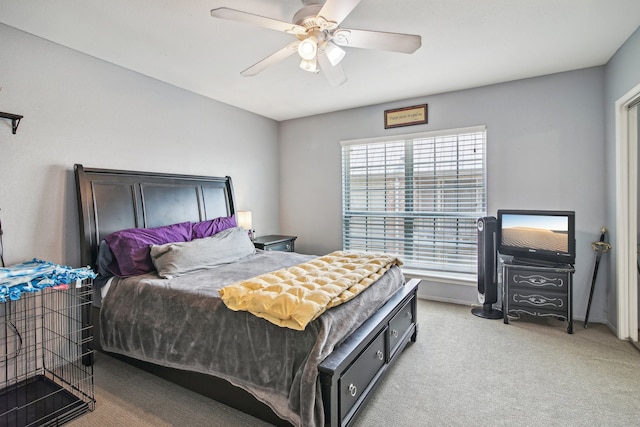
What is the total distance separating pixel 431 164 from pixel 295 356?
3148 millimetres

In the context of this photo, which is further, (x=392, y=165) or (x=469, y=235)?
(x=392, y=165)

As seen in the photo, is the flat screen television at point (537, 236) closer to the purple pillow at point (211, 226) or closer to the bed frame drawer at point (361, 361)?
the bed frame drawer at point (361, 361)

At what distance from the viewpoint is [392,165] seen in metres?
4.29

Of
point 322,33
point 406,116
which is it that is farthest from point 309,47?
point 406,116

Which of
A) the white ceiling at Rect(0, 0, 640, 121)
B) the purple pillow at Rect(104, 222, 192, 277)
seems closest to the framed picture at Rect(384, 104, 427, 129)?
the white ceiling at Rect(0, 0, 640, 121)

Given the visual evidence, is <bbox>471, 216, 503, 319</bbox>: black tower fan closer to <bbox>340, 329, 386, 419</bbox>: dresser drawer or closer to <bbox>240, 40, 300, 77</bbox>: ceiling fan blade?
<bbox>340, 329, 386, 419</bbox>: dresser drawer

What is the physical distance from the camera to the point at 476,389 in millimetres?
2154

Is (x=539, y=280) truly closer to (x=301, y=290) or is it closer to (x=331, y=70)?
(x=301, y=290)

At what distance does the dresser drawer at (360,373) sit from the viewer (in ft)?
5.47

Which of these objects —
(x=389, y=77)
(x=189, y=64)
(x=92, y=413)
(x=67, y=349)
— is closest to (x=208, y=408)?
(x=92, y=413)

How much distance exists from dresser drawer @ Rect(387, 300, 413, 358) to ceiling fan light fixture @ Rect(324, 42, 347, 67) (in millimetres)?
1867

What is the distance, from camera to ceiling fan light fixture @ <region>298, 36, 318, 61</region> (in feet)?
6.26

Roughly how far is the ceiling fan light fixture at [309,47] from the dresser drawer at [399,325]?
1872 mm

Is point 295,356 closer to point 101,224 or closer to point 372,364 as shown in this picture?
point 372,364
